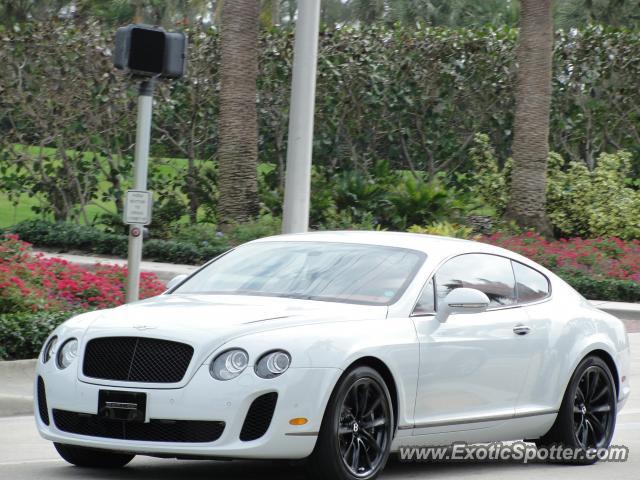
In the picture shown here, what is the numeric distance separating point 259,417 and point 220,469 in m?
1.30

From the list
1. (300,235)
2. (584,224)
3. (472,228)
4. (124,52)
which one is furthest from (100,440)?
(584,224)

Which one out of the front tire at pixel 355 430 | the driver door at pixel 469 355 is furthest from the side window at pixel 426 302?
the front tire at pixel 355 430

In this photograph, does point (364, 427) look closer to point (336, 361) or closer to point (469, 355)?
point (336, 361)

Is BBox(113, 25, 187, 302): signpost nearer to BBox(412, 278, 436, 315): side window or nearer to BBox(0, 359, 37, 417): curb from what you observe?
BBox(0, 359, 37, 417): curb

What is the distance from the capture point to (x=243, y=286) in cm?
845

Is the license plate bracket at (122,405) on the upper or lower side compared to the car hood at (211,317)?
lower

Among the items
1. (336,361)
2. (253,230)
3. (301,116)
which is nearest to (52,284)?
(301,116)

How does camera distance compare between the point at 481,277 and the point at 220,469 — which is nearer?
the point at 220,469

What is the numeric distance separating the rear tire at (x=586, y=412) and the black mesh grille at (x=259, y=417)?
104 inches

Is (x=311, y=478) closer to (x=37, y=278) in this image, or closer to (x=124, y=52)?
(x=124, y=52)

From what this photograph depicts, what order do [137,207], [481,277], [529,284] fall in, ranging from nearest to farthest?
1. [481,277]
2. [529,284]
3. [137,207]

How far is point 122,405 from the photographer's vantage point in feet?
23.9

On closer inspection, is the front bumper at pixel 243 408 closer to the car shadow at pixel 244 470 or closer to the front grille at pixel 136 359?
the front grille at pixel 136 359

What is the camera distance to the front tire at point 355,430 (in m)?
7.28
